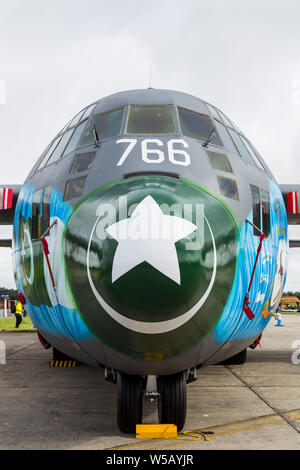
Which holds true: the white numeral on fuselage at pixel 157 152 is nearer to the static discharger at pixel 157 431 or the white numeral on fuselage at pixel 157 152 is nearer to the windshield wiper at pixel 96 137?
the windshield wiper at pixel 96 137

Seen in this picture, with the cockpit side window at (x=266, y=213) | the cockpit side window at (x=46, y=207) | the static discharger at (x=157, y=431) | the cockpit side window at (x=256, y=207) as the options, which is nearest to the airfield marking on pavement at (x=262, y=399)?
the static discharger at (x=157, y=431)

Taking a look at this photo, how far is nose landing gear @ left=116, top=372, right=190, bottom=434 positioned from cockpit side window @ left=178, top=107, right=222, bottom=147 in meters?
2.66

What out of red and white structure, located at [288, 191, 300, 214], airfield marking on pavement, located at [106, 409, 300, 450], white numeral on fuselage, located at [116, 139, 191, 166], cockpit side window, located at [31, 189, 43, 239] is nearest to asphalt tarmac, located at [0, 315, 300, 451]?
airfield marking on pavement, located at [106, 409, 300, 450]

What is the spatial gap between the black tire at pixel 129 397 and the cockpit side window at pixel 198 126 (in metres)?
2.78

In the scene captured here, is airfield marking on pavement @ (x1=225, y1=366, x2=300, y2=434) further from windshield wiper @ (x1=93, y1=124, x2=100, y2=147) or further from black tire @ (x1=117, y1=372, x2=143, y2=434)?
windshield wiper @ (x1=93, y1=124, x2=100, y2=147)

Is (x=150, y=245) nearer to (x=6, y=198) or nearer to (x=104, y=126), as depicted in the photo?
(x=104, y=126)

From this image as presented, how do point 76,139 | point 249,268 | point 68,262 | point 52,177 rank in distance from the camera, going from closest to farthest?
point 68,262, point 249,268, point 52,177, point 76,139

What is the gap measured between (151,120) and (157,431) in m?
3.52

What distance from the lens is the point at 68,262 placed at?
4.10 meters

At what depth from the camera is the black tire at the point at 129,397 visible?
4750 mm
